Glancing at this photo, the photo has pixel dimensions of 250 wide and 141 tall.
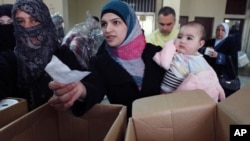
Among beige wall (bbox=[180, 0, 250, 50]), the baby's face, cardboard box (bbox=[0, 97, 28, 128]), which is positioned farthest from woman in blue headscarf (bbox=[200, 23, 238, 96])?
beige wall (bbox=[180, 0, 250, 50])

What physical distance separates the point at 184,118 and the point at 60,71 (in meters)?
0.32

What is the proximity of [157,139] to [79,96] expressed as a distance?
262 millimetres

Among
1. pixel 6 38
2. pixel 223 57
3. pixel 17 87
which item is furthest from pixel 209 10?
pixel 17 87

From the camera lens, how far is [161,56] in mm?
931

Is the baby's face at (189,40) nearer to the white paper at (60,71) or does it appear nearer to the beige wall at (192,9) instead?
the white paper at (60,71)

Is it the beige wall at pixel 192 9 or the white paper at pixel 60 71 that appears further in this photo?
the beige wall at pixel 192 9

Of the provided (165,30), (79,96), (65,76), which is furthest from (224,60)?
(65,76)

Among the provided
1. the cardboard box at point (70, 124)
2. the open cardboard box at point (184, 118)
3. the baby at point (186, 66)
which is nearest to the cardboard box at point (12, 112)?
the cardboard box at point (70, 124)

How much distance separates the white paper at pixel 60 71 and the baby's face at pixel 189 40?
619 mm

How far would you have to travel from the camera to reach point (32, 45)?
1.08 metres

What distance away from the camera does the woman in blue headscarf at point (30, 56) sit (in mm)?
987

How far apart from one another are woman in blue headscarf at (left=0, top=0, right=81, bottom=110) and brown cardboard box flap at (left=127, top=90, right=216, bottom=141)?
55 cm

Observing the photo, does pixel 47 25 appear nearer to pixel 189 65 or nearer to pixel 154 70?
pixel 154 70

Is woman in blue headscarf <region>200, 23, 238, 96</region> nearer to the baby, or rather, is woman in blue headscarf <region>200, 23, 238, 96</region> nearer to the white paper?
the baby
